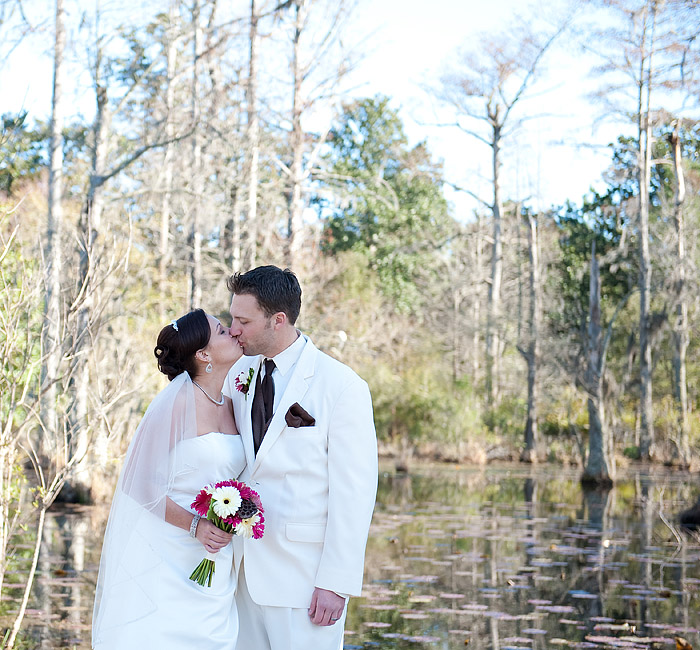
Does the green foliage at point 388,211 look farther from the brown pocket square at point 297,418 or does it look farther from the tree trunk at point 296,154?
the brown pocket square at point 297,418

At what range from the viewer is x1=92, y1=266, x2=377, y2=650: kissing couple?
3.95m

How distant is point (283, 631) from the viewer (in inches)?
157

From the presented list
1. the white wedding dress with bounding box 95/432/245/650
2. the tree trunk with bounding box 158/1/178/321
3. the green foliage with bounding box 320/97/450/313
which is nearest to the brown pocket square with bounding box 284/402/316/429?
the white wedding dress with bounding box 95/432/245/650

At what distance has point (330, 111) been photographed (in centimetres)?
2194

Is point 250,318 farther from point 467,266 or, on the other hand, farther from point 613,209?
point 467,266

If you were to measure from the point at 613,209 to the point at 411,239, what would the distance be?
32.6ft

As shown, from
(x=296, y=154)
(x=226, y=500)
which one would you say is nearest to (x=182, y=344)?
(x=226, y=500)

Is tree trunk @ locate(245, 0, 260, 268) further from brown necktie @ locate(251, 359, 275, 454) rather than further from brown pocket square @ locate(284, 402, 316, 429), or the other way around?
brown pocket square @ locate(284, 402, 316, 429)

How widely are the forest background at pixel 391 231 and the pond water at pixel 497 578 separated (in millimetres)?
4413

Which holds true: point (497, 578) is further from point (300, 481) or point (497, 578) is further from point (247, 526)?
point (247, 526)

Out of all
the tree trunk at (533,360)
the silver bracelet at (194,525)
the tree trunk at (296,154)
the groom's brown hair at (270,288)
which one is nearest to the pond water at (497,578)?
the silver bracelet at (194,525)

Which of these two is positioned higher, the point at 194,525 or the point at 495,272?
the point at 495,272

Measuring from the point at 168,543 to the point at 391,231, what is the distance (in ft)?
131

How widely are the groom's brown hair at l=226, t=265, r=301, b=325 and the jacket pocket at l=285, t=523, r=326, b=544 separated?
853 mm
